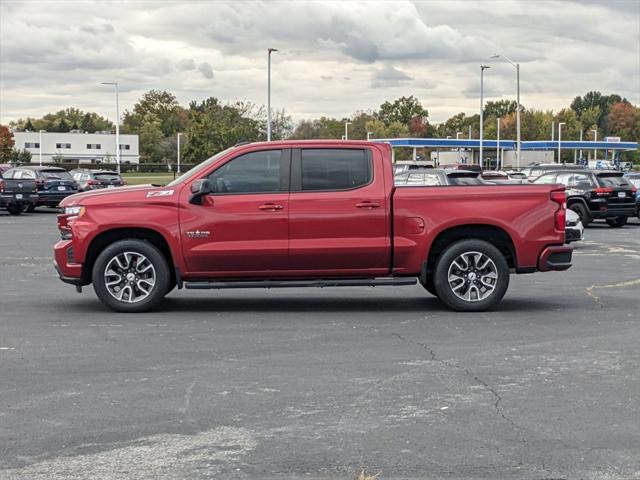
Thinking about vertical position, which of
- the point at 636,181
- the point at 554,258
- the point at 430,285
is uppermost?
the point at 636,181

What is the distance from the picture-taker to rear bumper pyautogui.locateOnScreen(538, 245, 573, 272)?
11719 millimetres

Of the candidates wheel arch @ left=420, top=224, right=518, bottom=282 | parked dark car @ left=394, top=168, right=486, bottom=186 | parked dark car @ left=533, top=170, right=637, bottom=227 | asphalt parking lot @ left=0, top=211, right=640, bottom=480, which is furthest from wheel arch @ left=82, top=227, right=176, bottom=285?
parked dark car @ left=533, top=170, right=637, bottom=227

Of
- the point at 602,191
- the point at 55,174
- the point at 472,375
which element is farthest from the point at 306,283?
the point at 55,174

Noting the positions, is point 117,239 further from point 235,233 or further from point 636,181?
point 636,181

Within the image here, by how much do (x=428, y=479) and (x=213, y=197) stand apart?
659 cm

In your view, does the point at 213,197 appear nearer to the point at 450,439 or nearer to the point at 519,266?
the point at 519,266

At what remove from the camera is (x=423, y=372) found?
816 cm

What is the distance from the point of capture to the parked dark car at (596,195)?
2922 centimetres

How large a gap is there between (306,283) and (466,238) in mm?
2011

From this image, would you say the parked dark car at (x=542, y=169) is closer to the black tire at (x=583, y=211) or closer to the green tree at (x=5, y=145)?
the black tire at (x=583, y=211)


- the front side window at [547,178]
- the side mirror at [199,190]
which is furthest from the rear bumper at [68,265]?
the front side window at [547,178]

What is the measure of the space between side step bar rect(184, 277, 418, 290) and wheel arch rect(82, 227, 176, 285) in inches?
17.9

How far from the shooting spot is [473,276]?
38.3 feet

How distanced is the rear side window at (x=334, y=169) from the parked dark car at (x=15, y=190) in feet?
86.4
